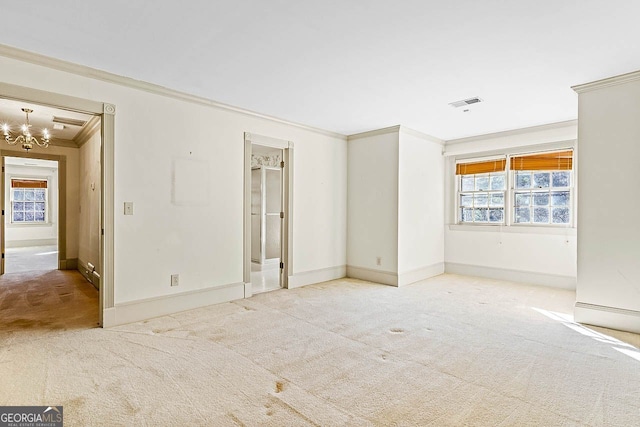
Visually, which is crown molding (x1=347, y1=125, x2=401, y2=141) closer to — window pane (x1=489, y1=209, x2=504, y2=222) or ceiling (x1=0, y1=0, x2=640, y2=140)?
ceiling (x1=0, y1=0, x2=640, y2=140)

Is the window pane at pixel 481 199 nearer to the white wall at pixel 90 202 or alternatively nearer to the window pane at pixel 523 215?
the window pane at pixel 523 215

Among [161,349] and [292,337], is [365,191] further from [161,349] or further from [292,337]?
[161,349]

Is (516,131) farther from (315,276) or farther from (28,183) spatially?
(28,183)

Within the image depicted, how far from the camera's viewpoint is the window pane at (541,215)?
18.0 feet

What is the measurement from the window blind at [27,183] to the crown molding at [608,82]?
13781 millimetres

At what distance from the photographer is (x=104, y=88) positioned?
11.0ft

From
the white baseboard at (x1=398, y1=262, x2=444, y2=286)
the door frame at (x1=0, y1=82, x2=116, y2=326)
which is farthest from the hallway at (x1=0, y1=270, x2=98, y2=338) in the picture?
the white baseboard at (x1=398, y1=262, x2=444, y2=286)

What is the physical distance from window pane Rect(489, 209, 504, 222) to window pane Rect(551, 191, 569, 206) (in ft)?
2.58

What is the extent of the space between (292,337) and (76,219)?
6.05 meters

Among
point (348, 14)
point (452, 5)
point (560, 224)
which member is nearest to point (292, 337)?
point (348, 14)

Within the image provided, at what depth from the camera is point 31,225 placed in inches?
412

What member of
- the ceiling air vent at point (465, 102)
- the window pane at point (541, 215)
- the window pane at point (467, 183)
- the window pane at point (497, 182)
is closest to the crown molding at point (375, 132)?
the ceiling air vent at point (465, 102)

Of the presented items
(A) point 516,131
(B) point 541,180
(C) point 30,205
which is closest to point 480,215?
(B) point 541,180

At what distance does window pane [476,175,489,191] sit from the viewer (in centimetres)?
615
